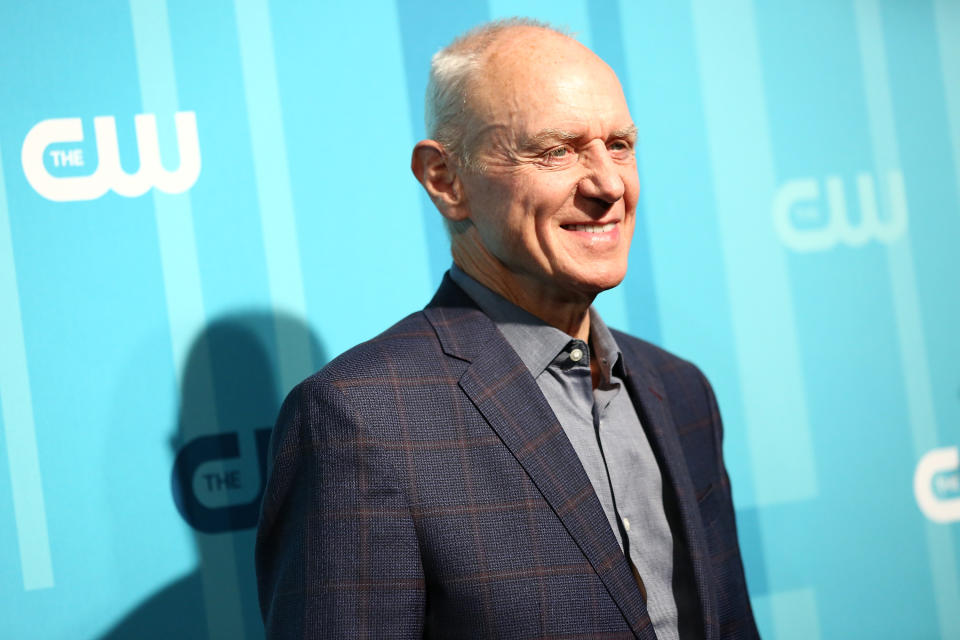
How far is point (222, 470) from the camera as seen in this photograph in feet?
5.38

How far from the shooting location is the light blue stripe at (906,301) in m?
2.06

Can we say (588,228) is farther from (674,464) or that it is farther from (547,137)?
(674,464)

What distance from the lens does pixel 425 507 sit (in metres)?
1.18

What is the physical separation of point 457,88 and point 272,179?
479 millimetres

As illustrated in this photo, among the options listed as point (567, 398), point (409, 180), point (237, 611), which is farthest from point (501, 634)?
point (409, 180)

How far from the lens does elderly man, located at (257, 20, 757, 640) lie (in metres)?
1.16

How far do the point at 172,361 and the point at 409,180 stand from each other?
518 millimetres

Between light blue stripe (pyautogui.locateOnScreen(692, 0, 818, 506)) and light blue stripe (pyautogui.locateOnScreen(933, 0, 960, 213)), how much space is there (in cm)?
45

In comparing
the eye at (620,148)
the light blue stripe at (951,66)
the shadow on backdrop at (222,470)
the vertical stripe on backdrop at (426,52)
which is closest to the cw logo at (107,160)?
the shadow on backdrop at (222,470)

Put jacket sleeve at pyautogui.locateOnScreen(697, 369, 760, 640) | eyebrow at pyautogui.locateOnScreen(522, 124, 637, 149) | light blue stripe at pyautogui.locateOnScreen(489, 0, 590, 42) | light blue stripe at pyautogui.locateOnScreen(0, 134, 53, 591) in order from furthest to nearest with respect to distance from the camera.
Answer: light blue stripe at pyautogui.locateOnScreen(489, 0, 590, 42), light blue stripe at pyautogui.locateOnScreen(0, 134, 53, 591), jacket sleeve at pyautogui.locateOnScreen(697, 369, 760, 640), eyebrow at pyautogui.locateOnScreen(522, 124, 637, 149)

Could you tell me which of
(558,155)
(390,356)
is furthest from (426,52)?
(390,356)

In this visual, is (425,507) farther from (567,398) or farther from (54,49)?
(54,49)

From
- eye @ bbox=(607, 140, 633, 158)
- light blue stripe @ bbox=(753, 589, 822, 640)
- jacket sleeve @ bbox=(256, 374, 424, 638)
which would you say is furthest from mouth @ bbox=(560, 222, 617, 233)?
light blue stripe @ bbox=(753, 589, 822, 640)

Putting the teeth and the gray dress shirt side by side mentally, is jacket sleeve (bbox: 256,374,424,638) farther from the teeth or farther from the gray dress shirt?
the teeth
